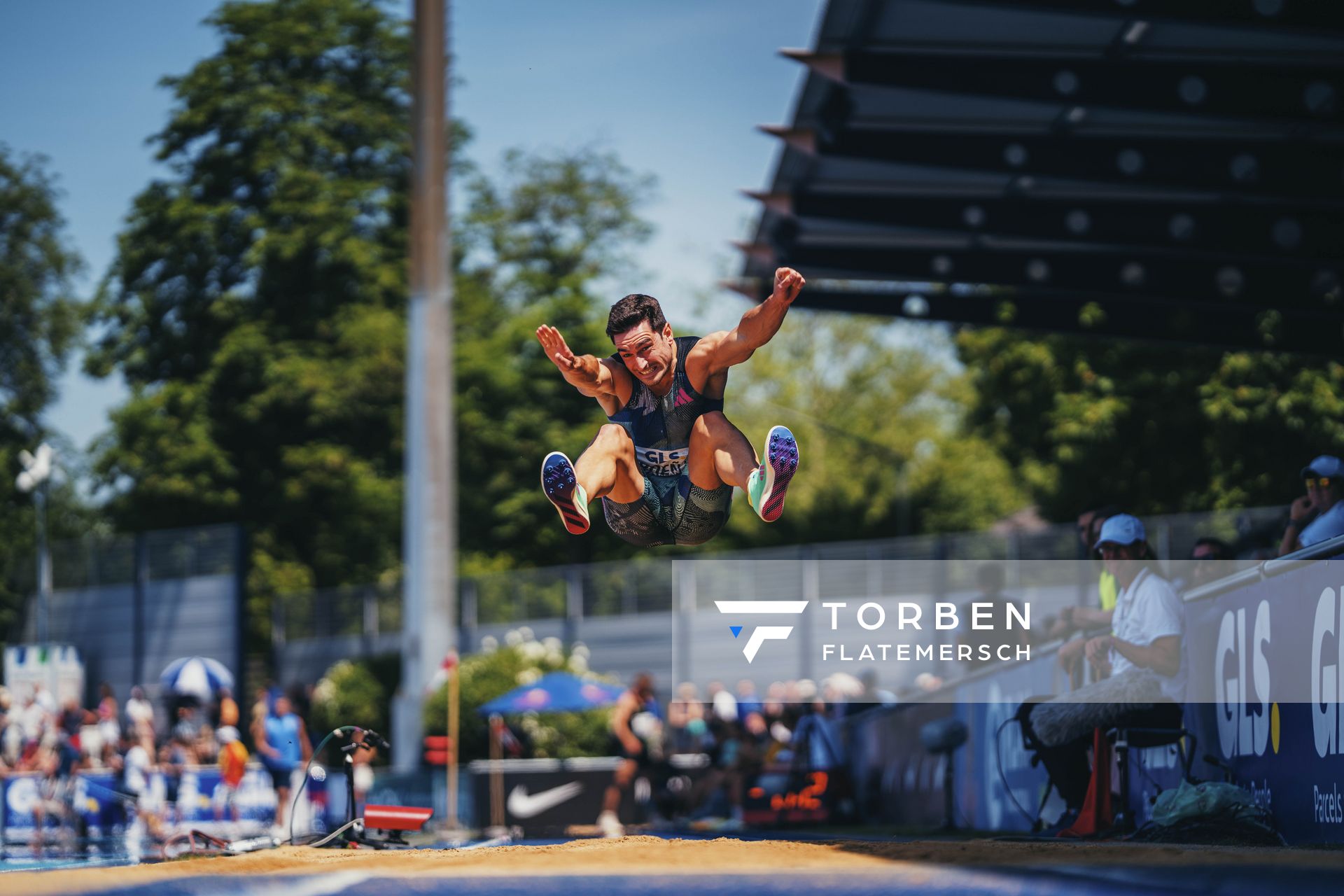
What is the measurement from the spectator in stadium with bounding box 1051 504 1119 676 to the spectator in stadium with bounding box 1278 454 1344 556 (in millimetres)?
1107

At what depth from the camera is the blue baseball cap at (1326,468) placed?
9.96m

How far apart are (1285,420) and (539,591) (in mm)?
15466

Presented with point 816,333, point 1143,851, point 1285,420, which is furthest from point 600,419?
point 1143,851

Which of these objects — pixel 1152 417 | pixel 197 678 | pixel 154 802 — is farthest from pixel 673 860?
pixel 1152 417

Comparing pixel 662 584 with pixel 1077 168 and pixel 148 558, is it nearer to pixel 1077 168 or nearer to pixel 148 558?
pixel 148 558

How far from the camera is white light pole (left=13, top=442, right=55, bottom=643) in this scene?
31297 millimetres

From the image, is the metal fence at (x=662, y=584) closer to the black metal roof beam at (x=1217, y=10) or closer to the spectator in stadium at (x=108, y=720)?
the spectator in stadium at (x=108, y=720)

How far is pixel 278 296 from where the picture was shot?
146ft

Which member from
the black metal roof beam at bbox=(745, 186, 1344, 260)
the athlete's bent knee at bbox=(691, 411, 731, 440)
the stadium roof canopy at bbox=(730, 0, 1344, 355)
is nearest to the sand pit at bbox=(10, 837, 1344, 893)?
the athlete's bent knee at bbox=(691, 411, 731, 440)

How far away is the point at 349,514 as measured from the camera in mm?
44375

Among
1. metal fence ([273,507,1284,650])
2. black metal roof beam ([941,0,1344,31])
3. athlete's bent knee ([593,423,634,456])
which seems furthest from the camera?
metal fence ([273,507,1284,650])

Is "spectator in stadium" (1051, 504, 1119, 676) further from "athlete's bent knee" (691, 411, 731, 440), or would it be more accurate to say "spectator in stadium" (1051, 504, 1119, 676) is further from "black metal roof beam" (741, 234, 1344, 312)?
"black metal roof beam" (741, 234, 1344, 312)

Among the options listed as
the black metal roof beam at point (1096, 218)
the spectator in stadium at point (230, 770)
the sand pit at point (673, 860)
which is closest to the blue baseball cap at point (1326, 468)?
the sand pit at point (673, 860)

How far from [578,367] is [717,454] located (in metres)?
1.04
